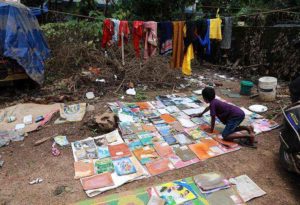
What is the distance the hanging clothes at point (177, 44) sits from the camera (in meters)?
5.32

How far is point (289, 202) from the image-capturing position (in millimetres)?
2676

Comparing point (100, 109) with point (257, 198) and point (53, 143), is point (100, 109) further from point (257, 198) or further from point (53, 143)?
point (257, 198)

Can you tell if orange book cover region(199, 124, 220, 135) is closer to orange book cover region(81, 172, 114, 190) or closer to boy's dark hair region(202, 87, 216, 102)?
boy's dark hair region(202, 87, 216, 102)

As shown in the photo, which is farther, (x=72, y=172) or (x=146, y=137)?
(x=146, y=137)

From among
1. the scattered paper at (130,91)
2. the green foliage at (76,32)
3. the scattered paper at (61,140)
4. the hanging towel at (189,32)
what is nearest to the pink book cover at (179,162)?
the scattered paper at (61,140)

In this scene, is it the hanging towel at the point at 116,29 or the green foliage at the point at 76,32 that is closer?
the hanging towel at the point at 116,29

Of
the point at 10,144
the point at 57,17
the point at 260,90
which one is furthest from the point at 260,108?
the point at 57,17

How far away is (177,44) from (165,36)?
0.31 meters

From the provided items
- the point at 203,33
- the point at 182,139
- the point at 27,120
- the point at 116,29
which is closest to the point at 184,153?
the point at 182,139

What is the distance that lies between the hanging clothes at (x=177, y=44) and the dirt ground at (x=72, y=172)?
2.45 m

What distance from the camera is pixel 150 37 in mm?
5375

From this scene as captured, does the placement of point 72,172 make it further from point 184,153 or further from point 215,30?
point 215,30

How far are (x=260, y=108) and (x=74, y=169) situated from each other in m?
3.68

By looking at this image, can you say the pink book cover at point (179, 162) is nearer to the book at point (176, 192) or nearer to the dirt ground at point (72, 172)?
the dirt ground at point (72, 172)
